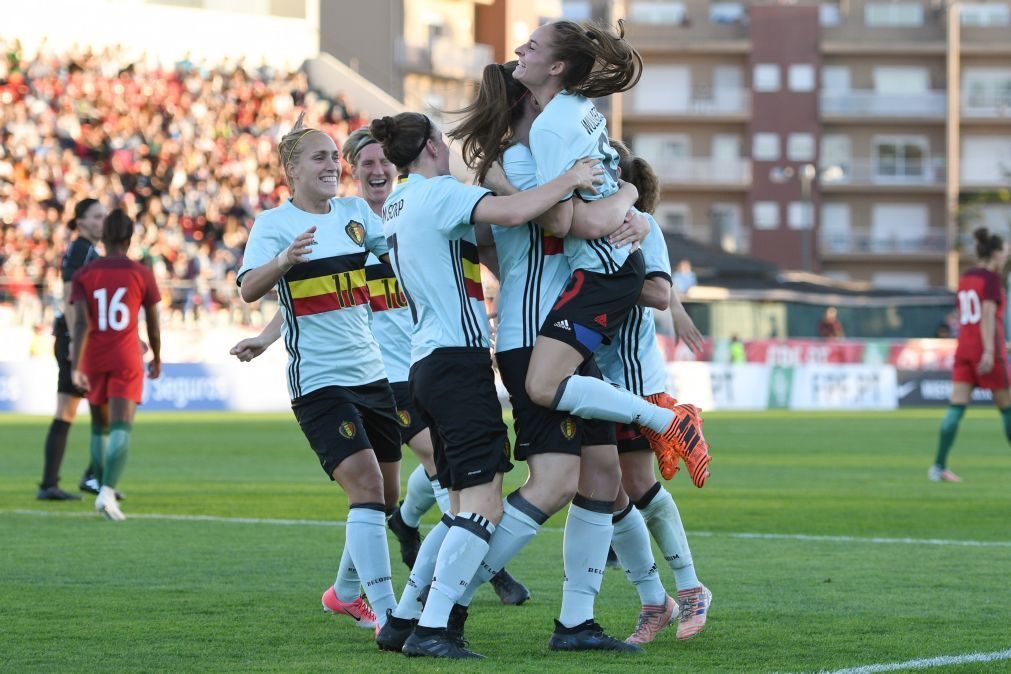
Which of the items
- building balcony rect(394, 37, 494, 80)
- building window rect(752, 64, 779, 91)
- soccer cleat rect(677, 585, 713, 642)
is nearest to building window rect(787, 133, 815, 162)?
building window rect(752, 64, 779, 91)

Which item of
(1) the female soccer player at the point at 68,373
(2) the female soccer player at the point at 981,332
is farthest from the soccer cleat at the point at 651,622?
(2) the female soccer player at the point at 981,332

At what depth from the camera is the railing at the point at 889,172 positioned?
79.4 m

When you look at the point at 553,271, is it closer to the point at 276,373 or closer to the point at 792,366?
the point at 276,373

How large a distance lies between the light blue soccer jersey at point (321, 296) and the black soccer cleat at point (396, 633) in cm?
112

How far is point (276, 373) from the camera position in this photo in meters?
30.8

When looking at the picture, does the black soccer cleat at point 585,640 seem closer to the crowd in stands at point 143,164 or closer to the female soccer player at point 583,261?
the female soccer player at point 583,261

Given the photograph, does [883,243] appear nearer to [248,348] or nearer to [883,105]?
[883,105]

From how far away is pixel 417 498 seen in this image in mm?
8445

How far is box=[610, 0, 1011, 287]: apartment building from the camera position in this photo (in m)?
79.1

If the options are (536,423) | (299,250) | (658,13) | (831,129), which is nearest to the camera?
(536,423)

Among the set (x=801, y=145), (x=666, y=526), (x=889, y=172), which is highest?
(x=801, y=145)

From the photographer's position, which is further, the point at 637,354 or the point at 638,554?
the point at 637,354

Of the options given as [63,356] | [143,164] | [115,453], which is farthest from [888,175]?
[115,453]

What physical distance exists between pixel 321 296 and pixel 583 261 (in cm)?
136
